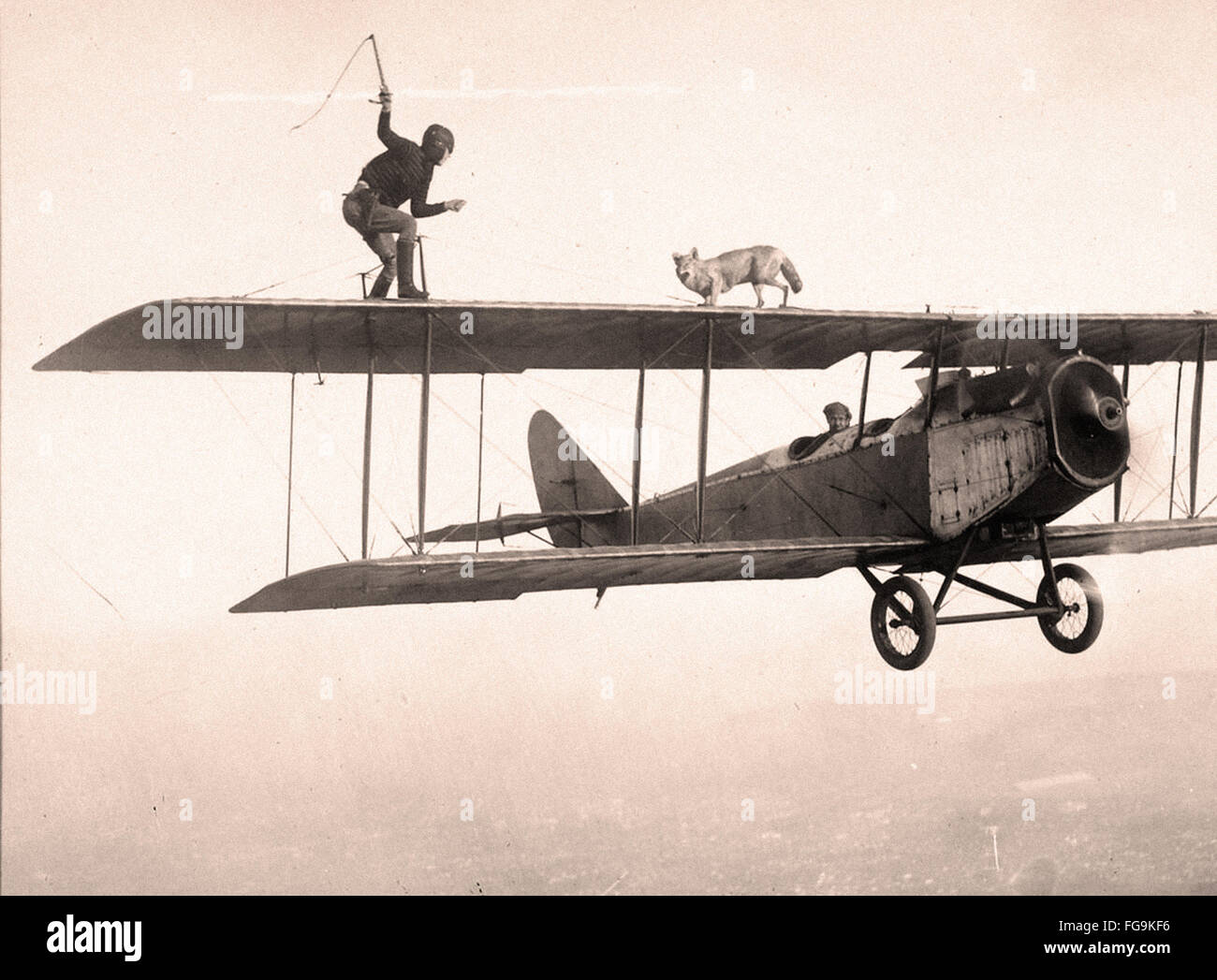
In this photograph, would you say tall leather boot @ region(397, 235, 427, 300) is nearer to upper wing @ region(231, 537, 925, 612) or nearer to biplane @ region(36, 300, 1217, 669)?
biplane @ region(36, 300, 1217, 669)

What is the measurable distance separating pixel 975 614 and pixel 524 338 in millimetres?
3530

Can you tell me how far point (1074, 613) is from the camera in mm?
9789

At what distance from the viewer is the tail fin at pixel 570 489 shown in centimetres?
1255

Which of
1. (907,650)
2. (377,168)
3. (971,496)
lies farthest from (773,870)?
(377,168)

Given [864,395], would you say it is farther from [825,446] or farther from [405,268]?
[405,268]

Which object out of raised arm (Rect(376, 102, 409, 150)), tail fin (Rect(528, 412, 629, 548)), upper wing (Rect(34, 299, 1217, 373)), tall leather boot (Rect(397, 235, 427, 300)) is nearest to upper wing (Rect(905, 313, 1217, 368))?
upper wing (Rect(34, 299, 1217, 373))

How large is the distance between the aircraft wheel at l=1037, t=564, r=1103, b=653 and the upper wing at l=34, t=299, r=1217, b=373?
5.85 ft

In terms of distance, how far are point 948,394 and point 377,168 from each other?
4.08 metres

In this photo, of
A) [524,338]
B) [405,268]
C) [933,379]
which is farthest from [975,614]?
[405,268]

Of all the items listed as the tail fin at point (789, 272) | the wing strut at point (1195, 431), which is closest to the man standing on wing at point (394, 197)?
the tail fin at point (789, 272)

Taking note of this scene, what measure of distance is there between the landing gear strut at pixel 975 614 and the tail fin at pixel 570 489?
3.36 m

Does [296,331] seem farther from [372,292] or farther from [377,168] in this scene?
[377,168]

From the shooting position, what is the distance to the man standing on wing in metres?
8.76

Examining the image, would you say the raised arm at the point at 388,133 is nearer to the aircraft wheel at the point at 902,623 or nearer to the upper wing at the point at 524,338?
the upper wing at the point at 524,338
